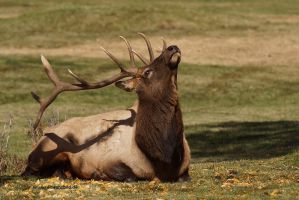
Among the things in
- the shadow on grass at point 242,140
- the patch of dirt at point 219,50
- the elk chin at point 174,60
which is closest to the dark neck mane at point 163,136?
the elk chin at point 174,60

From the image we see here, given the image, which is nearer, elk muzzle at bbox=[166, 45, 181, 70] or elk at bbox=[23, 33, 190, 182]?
elk muzzle at bbox=[166, 45, 181, 70]

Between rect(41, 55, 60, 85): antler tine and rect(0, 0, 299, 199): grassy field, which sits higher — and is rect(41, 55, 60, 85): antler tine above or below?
above

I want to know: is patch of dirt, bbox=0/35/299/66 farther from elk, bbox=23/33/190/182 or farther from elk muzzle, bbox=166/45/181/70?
elk muzzle, bbox=166/45/181/70

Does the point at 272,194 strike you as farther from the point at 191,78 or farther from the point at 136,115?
the point at 191,78

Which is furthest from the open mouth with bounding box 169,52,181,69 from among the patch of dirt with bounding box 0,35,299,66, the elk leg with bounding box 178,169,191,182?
the patch of dirt with bounding box 0,35,299,66

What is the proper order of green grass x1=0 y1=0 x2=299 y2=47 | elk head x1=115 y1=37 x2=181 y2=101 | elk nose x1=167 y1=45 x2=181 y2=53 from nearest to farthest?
1. elk nose x1=167 y1=45 x2=181 y2=53
2. elk head x1=115 y1=37 x2=181 y2=101
3. green grass x1=0 y1=0 x2=299 y2=47

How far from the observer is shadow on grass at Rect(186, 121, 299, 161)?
77.2 feet

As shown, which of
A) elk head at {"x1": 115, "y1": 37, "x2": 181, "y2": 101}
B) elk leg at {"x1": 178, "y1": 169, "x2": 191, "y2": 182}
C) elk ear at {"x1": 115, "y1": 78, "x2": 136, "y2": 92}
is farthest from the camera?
elk ear at {"x1": 115, "y1": 78, "x2": 136, "y2": 92}

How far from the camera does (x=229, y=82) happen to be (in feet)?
120

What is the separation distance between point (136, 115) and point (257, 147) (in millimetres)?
10694

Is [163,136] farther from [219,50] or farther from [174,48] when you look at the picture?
[219,50]

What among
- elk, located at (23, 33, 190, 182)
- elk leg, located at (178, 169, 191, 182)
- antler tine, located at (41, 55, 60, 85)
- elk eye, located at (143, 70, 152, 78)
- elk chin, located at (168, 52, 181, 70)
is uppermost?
elk chin, located at (168, 52, 181, 70)

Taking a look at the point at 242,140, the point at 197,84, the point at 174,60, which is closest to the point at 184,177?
the point at 174,60

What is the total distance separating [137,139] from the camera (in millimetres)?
14164
